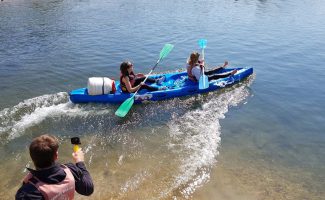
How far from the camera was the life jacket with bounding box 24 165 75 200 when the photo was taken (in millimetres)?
3207

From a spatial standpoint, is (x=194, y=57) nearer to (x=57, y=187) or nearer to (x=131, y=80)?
(x=131, y=80)

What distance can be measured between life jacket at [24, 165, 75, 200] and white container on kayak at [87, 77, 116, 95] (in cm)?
655

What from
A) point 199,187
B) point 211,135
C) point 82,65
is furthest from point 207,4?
point 199,187

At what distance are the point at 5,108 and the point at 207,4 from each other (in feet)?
67.5

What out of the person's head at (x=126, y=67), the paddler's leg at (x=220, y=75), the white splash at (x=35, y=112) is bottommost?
the white splash at (x=35, y=112)

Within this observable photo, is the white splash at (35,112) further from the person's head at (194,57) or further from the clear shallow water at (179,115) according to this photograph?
the person's head at (194,57)

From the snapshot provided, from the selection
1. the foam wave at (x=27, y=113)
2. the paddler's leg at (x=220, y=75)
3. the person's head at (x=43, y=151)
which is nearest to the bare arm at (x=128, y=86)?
the foam wave at (x=27, y=113)

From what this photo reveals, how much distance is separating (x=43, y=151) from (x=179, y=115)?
21.8 ft

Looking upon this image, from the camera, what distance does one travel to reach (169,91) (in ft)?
34.0

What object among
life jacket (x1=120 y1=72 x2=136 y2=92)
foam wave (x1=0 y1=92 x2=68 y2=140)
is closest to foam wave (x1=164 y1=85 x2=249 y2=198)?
life jacket (x1=120 y1=72 x2=136 y2=92)

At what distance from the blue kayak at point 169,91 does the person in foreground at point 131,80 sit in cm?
15

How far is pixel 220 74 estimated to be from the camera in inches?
451

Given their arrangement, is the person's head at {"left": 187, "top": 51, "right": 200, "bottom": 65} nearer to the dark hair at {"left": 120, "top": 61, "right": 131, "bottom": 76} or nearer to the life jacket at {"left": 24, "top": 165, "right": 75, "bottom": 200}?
the dark hair at {"left": 120, "top": 61, "right": 131, "bottom": 76}

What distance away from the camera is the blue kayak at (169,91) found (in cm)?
1000
